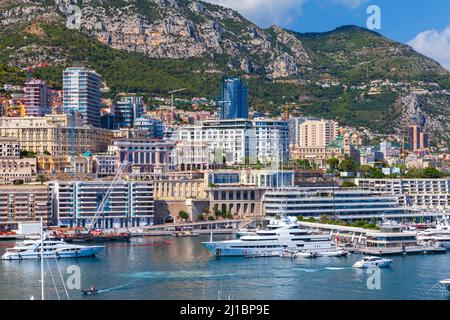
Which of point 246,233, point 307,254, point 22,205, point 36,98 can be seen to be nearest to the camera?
point 307,254

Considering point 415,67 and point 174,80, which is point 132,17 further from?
point 415,67

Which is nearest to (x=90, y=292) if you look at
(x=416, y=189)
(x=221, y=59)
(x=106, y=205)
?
(x=106, y=205)

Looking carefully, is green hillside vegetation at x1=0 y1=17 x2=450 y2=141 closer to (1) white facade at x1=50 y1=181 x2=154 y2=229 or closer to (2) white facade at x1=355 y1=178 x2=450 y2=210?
(1) white facade at x1=50 y1=181 x2=154 y2=229

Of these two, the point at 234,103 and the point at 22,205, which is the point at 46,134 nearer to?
the point at 22,205

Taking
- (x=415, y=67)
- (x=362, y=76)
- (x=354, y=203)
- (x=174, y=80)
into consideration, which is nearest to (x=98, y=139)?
(x=354, y=203)

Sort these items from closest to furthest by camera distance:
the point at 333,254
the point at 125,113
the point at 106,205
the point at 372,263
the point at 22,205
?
the point at 372,263 → the point at 333,254 → the point at 22,205 → the point at 106,205 → the point at 125,113

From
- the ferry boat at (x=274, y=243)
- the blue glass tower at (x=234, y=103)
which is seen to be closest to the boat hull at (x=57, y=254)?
the ferry boat at (x=274, y=243)
